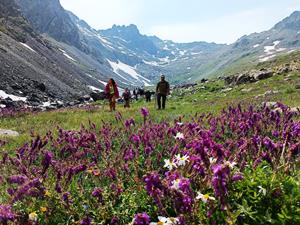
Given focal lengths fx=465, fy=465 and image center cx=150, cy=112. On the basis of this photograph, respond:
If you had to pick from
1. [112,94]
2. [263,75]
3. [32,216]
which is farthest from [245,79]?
[32,216]

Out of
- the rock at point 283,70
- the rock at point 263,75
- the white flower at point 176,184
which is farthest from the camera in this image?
the rock at point 263,75

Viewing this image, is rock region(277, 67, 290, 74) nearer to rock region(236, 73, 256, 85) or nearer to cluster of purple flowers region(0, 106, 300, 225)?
rock region(236, 73, 256, 85)

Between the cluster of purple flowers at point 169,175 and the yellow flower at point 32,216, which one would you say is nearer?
the cluster of purple flowers at point 169,175

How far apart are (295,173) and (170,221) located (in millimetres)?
2332

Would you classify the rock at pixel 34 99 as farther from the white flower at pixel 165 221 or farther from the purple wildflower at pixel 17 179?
the white flower at pixel 165 221

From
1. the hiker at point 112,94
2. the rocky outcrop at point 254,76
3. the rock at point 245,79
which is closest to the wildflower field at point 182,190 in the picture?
the hiker at point 112,94

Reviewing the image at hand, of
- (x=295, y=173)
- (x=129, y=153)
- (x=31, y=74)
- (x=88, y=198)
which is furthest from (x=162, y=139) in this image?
(x=31, y=74)

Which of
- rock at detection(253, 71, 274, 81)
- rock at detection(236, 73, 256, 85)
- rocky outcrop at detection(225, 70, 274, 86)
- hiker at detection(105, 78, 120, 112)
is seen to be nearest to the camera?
hiker at detection(105, 78, 120, 112)

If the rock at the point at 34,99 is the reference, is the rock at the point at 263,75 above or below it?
above

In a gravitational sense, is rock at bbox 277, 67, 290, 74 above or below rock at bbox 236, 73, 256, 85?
above

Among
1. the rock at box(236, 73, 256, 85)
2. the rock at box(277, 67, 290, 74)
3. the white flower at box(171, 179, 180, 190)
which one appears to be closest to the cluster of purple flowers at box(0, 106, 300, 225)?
the white flower at box(171, 179, 180, 190)

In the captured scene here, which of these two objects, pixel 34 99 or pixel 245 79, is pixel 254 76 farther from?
pixel 34 99

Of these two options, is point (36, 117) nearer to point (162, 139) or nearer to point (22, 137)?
point (22, 137)

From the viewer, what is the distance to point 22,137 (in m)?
14.4
